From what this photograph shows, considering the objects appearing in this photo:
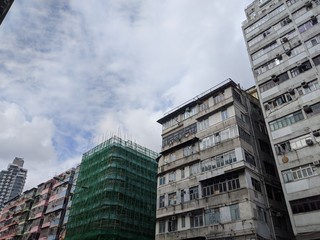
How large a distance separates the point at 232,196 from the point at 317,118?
402 inches

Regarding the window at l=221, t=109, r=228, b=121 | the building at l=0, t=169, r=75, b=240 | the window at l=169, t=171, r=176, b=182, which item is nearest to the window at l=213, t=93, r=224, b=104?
the window at l=221, t=109, r=228, b=121

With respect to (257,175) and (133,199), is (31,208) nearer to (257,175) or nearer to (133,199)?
(133,199)

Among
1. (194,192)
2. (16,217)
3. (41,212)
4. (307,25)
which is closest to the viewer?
(194,192)

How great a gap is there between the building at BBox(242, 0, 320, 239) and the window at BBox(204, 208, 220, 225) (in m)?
6.07

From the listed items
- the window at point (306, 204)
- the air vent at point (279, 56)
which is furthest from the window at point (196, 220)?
the air vent at point (279, 56)

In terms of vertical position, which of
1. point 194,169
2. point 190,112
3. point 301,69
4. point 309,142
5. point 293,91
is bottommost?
point 309,142

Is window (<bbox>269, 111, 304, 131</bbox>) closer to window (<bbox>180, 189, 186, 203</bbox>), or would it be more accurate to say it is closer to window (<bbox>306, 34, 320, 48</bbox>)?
window (<bbox>306, 34, 320, 48</bbox>)

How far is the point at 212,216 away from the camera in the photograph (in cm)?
Result: 2578

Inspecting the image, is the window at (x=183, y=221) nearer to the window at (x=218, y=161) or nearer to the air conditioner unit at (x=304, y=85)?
the window at (x=218, y=161)

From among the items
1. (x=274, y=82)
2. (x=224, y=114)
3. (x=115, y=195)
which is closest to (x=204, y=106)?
(x=224, y=114)

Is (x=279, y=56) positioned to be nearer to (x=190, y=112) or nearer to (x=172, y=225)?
(x=190, y=112)

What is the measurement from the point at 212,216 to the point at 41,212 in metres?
47.2

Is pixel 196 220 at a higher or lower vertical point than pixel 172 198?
lower

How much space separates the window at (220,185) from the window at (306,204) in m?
4.73
